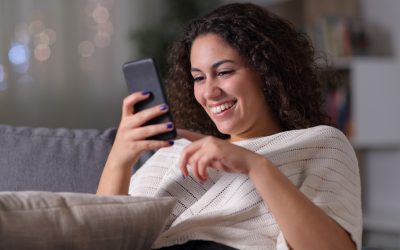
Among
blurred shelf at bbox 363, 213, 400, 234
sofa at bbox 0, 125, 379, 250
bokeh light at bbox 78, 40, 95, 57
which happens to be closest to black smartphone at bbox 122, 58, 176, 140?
sofa at bbox 0, 125, 379, 250

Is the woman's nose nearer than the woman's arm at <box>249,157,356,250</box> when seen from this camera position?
No

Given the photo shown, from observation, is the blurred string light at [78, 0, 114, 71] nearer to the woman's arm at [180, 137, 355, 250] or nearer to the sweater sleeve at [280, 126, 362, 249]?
the sweater sleeve at [280, 126, 362, 249]

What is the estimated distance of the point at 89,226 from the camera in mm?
1059

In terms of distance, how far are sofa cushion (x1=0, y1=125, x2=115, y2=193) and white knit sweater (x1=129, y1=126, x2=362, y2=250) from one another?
31cm

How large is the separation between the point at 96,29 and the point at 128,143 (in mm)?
2799

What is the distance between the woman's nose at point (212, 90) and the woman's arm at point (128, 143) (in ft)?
0.64

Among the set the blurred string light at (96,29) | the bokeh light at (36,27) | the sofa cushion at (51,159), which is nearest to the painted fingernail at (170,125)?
the sofa cushion at (51,159)

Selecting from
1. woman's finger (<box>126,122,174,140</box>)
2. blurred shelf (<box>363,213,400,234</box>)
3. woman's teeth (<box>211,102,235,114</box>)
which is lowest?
blurred shelf (<box>363,213,400,234</box>)

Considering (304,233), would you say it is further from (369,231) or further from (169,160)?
(369,231)

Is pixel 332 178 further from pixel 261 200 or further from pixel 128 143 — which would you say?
pixel 128 143

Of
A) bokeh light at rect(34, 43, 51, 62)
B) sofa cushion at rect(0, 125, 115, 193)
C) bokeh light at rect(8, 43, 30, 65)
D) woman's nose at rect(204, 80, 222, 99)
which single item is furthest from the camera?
bokeh light at rect(34, 43, 51, 62)

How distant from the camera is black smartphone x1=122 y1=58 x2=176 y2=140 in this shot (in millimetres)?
1224

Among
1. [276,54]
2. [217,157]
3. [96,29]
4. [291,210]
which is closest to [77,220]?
[217,157]

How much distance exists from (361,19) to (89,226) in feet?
9.68
